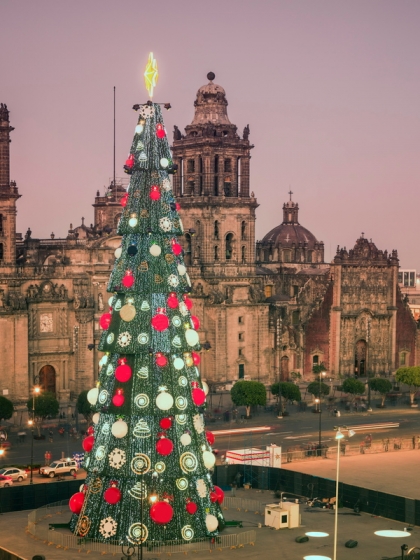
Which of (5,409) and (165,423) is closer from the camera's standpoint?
(165,423)

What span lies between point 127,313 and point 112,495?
22.4 feet

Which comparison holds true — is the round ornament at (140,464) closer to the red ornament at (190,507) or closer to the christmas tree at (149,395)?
the christmas tree at (149,395)

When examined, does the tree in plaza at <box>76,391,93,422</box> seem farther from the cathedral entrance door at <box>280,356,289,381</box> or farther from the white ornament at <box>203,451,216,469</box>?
the white ornament at <box>203,451,216,469</box>

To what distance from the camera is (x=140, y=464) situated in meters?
48.8

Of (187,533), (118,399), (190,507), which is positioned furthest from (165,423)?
(187,533)

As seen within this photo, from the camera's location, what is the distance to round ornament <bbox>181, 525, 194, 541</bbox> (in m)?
48.9

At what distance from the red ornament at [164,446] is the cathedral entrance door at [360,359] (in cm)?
7846

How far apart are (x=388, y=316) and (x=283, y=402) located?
77.2 ft

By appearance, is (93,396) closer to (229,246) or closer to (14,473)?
(14,473)

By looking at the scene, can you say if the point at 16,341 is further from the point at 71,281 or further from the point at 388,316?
the point at 388,316

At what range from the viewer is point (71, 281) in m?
106

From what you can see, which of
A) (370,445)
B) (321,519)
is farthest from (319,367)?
(321,519)

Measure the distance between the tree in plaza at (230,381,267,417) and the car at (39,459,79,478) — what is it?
1105 inches

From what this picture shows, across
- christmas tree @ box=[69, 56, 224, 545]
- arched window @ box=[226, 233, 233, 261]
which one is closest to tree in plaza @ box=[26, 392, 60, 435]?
arched window @ box=[226, 233, 233, 261]
